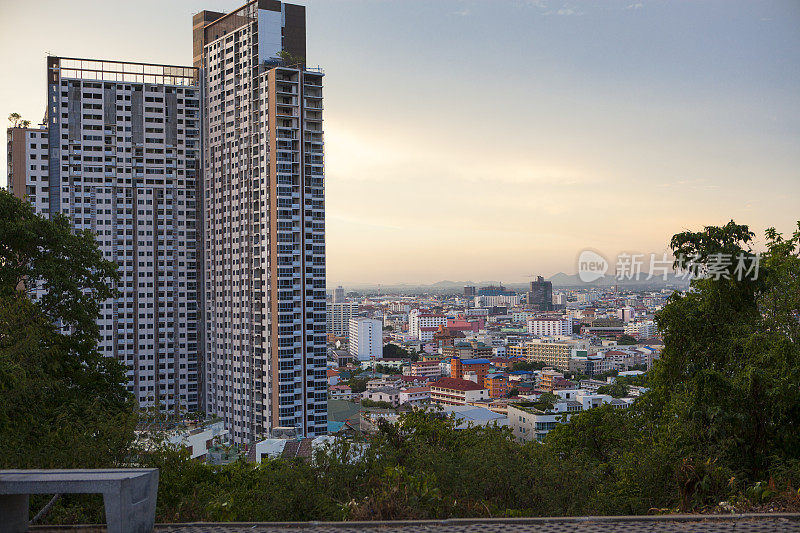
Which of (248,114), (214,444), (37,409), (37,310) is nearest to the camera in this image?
(37,409)

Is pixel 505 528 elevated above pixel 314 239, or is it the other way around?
pixel 314 239

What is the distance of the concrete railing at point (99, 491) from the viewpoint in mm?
3441

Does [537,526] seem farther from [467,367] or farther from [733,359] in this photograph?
[467,367]

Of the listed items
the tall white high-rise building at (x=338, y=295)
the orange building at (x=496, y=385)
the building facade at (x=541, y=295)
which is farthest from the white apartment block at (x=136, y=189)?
the tall white high-rise building at (x=338, y=295)

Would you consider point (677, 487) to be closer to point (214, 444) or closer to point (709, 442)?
point (709, 442)

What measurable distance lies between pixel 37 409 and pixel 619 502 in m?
4.87

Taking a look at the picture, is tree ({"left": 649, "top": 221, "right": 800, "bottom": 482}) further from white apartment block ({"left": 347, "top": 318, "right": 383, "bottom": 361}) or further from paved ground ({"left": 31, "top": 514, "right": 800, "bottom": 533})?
white apartment block ({"left": 347, "top": 318, "right": 383, "bottom": 361})

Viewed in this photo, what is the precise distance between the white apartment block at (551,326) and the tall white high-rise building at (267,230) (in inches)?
2077

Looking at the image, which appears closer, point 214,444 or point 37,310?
point 37,310

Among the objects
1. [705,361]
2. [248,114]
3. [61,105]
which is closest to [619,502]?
[705,361]

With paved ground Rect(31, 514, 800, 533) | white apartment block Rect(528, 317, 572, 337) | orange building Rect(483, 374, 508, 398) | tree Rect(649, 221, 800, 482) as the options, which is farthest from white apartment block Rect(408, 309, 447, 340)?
paved ground Rect(31, 514, 800, 533)

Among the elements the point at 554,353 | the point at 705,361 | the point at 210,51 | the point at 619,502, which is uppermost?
the point at 210,51

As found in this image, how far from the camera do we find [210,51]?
27.8 meters

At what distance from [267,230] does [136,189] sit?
777 cm
